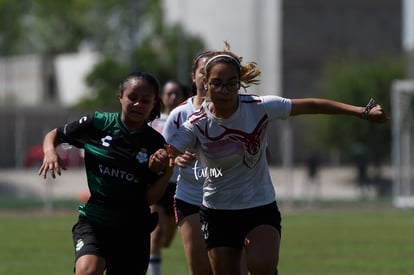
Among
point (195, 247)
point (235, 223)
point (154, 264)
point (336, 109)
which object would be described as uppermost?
point (336, 109)

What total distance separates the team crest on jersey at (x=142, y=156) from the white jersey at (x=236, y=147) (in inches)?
10.0

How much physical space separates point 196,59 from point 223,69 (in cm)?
164

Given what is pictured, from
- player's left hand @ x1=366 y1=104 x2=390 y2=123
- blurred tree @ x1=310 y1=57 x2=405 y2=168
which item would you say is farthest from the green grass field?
blurred tree @ x1=310 y1=57 x2=405 y2=168

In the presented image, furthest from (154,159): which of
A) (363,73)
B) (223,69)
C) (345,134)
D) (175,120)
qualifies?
(363,73)

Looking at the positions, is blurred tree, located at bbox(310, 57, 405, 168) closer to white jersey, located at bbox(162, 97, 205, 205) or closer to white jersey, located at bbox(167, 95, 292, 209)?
white jersey, located at bbox(162, 97, 205, 205)

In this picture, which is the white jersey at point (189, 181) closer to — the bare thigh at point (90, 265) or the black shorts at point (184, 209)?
the black shorts at point (184, 209)

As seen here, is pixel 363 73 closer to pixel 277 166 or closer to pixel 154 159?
pixel 277 166

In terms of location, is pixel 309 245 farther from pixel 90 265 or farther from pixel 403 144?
pixel 403 144

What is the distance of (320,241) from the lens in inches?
890

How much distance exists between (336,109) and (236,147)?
0.80 m

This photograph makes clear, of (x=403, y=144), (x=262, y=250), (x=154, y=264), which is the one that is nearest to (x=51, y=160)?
(x=262, y=250)

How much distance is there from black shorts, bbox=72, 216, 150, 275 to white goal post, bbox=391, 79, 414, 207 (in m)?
28.4

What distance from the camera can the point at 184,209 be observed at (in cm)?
1040

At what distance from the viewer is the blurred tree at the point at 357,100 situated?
4781 cm
